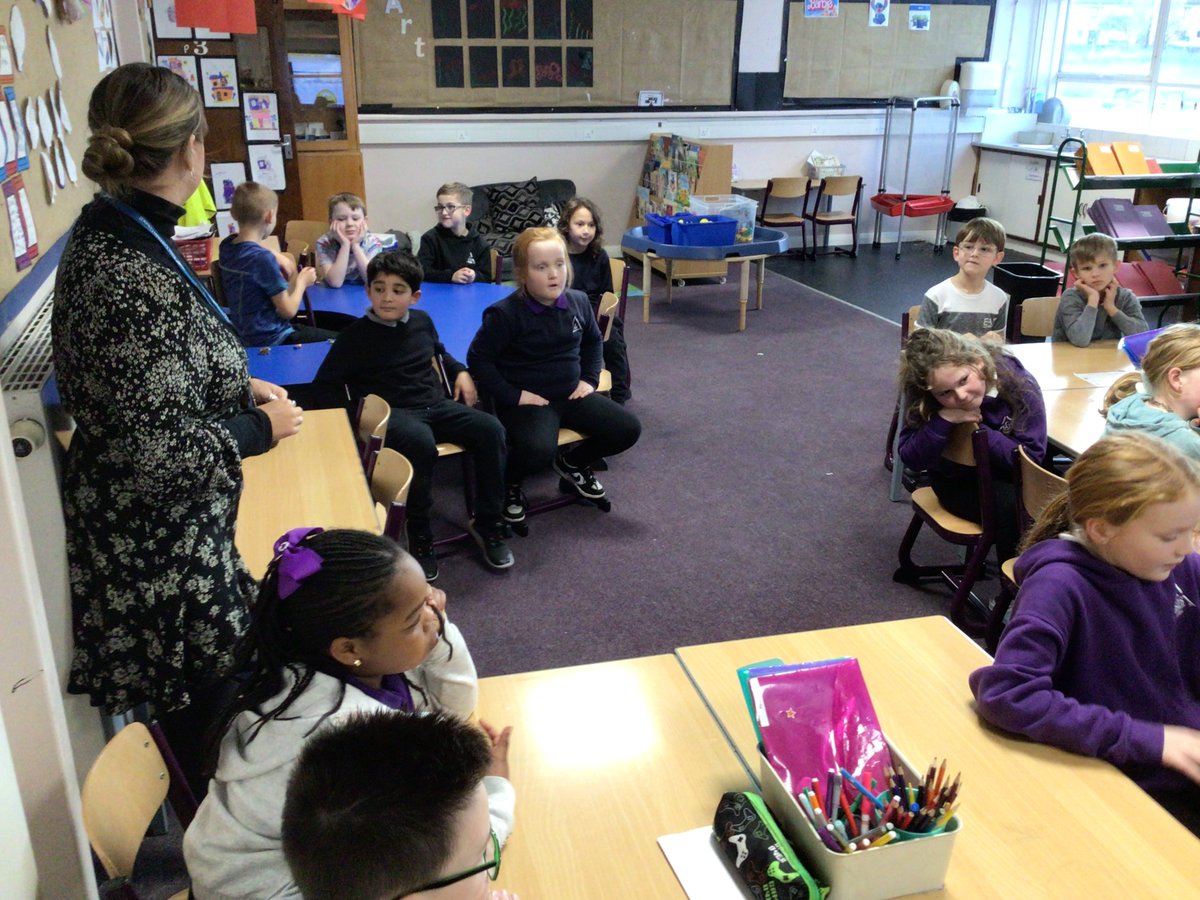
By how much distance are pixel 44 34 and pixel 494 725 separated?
2.06 metres

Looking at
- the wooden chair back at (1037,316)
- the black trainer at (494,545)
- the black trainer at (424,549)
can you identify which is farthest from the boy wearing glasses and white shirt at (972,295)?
the black trainer at (424,549)

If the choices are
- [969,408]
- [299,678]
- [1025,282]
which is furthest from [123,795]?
[1025,282]

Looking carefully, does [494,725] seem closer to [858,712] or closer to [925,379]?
[858,712]

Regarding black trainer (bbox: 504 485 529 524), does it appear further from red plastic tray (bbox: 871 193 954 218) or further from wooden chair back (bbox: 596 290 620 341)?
red plastic tray (bbox: 871 193 954 218)

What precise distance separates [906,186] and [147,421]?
324 inches

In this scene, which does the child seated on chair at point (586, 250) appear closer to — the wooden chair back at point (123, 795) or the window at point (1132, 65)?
the wooden chair back at point (123, 795)

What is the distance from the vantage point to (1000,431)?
2760 millimetres

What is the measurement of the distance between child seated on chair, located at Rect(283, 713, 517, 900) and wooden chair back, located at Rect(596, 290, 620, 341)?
307cm

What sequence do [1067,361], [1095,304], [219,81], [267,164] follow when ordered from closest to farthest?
[1067,361] < [1095,304] < [219,81] < [267,164]

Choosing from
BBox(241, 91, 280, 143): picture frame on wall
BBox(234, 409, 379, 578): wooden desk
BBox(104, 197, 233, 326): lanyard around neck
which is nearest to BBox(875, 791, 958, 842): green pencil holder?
BBox(104, 197, 233, 326): lanyard around neck

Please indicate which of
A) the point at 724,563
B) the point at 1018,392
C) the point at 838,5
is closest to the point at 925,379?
the point at 1018,392

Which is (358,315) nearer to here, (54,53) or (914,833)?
(54,53)

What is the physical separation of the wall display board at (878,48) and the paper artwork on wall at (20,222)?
702cm

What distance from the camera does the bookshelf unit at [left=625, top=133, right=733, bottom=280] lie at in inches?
276
